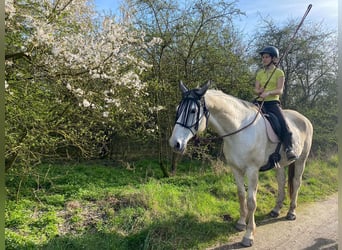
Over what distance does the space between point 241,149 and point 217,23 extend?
4.48 metres

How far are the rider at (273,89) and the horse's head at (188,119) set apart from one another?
1.36 metres

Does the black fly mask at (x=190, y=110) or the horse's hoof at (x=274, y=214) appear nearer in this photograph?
the black fly mask at (x=190, y=110)

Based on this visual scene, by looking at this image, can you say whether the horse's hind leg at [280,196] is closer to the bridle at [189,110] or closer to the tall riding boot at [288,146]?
the tall riding boot at [288,146]

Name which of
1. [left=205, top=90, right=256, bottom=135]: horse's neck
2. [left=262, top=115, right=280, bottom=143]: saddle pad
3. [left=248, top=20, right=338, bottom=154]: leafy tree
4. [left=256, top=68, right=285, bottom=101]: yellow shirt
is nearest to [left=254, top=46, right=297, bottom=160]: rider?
[left=256, top=68, right=285, bottom=101]: yellow shirt

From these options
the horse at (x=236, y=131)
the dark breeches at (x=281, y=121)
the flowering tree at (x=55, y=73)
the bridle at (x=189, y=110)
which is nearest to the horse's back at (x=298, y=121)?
the horse at (x=236, y=131)

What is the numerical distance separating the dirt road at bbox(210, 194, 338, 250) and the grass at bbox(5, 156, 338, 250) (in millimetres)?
355

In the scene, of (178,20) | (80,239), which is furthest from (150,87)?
(80,239)

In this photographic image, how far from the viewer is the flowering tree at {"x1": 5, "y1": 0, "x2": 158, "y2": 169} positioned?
3936 millimetres

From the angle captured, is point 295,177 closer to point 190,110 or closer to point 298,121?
point 298,121

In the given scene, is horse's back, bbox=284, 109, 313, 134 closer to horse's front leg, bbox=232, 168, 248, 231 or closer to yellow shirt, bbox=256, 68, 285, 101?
yellow shirt, bbox=256, 68, 285, 101

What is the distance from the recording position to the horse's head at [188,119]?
3.52 meters

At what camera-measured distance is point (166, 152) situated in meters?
8.90

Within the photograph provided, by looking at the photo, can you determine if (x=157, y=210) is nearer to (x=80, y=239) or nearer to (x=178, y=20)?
(x=80, y=239)

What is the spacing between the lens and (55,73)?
409 cm
